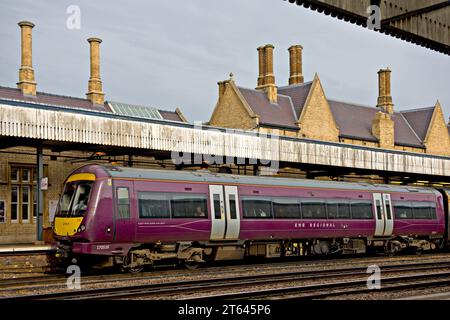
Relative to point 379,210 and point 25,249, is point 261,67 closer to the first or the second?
point 379,210

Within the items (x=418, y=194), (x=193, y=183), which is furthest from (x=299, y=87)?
(x=193, y=183)

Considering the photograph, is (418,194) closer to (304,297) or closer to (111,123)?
(111,123)

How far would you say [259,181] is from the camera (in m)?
21.5

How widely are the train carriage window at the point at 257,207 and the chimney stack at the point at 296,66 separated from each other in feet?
143

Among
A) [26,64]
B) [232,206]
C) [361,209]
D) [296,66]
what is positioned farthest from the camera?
[296,66]

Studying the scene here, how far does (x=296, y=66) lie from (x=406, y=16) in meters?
57.3

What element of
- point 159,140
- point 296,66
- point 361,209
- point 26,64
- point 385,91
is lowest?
point 361,209

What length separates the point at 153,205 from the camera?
1845cm

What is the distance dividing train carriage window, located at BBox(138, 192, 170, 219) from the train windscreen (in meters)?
1.52

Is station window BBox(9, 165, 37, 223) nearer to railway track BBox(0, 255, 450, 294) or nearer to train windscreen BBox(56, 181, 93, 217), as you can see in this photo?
railway track BBox(0, 255, 450, 294)

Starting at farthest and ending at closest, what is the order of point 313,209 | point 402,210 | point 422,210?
point 422,210, point 402,210, point 313,209

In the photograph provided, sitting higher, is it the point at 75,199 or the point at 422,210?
the point at 75,199

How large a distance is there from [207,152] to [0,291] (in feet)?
39.4

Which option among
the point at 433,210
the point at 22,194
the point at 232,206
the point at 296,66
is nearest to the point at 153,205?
the point at 232,206
